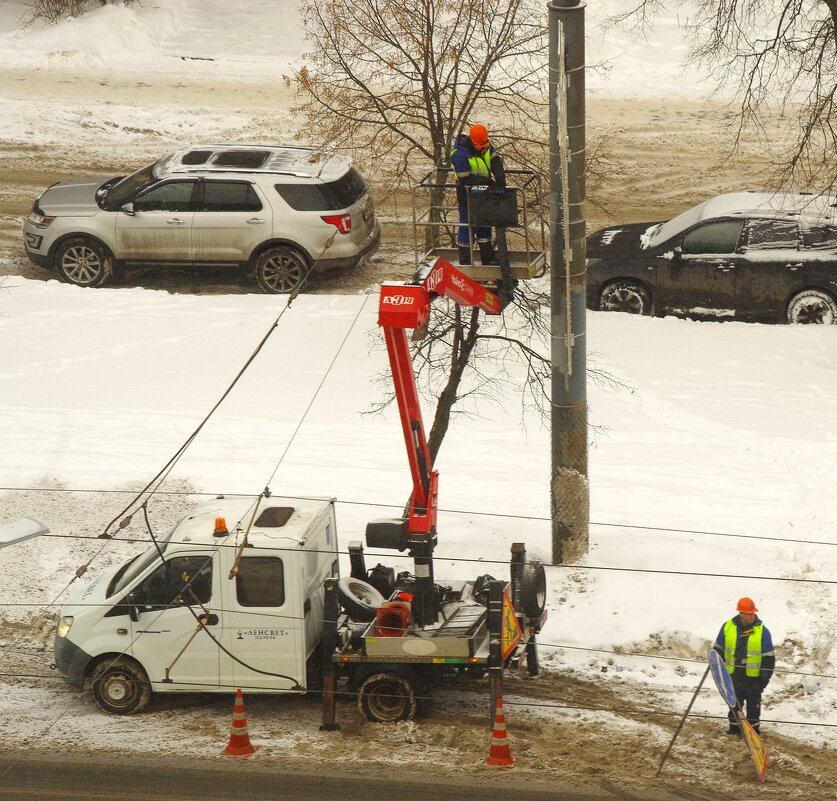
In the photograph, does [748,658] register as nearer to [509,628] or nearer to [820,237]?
[509,628]

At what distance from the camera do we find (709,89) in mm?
26812

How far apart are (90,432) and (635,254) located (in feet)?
24.9

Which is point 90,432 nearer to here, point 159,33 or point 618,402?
point 618,402

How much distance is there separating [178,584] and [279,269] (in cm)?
855

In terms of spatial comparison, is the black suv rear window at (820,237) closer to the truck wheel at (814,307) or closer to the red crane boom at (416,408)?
the truck wheel at (814,307)

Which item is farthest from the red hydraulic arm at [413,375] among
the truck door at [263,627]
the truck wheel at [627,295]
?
the truck wheel at [627,295]

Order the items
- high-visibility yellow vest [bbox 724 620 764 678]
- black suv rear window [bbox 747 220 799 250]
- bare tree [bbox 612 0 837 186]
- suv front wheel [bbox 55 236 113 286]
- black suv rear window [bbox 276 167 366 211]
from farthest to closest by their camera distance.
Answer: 1. bare tree [bbox 612 0 837 186]
2. suv front wheel [bbox 55 236 113 286]
3. black suv rear window [bbox 276 167 366 211]
4. black suv rear window [bbox 747 220 799 250]
5. high-visibility yellow vest [bbox 724 620 764 678]

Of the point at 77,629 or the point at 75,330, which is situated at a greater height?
the point at 75,330

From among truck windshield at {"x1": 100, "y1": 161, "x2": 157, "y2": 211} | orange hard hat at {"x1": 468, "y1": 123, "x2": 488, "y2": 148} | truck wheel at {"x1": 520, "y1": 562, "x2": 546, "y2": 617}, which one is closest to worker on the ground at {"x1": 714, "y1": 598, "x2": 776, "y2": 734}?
truck wheel at {"x1": 520, "y1": 562, "x2": 546, "y2": 617}

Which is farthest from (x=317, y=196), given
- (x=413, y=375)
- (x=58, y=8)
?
(x=58, y=8)

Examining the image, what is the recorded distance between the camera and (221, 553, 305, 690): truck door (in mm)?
10688

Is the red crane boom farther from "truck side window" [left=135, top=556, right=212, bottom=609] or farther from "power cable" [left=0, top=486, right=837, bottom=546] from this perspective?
"power cable" [left=0, top=486, right=837, bottom=546]

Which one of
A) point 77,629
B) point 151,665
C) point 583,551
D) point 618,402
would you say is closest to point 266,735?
point 151,665

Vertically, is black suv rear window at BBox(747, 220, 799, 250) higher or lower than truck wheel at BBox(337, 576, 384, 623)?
higher
